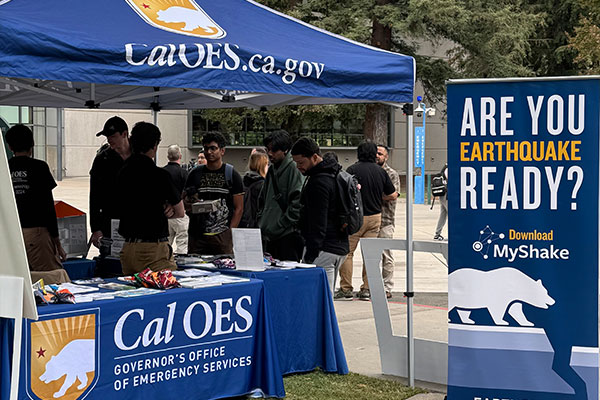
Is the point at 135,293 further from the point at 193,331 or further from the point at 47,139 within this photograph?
the point at 47,139

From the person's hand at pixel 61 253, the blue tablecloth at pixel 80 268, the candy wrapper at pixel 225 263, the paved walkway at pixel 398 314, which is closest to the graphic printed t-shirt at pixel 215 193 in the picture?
the candy wrapper at pixel 225 263

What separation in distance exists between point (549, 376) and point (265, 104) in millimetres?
4612

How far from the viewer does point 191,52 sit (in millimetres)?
5145

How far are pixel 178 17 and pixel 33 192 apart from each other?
1.69 metres

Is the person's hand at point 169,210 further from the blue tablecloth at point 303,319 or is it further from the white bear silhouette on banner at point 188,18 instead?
the white bear silhouette on banner at point 188,18

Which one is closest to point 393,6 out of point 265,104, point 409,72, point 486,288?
point 265,104

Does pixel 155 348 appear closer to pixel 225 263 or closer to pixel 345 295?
pixel 225 263

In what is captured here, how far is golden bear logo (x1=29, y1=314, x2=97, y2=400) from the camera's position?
4426 millimetres

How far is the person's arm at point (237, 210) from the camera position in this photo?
713cm

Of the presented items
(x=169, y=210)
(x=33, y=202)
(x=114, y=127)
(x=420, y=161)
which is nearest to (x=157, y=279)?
(x=169, y=210)

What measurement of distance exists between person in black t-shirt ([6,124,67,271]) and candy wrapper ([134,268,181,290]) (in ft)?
3.78

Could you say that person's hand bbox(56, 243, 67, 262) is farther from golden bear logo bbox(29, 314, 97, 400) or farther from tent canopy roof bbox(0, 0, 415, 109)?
golden bear logo bbox(29, 314, 97, 400)

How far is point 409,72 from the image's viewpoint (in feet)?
20.4

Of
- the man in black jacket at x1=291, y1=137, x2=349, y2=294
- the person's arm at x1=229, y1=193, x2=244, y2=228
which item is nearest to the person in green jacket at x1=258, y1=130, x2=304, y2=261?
the man in black jacket at x1=291, y1=137, x2=349, y2=294
